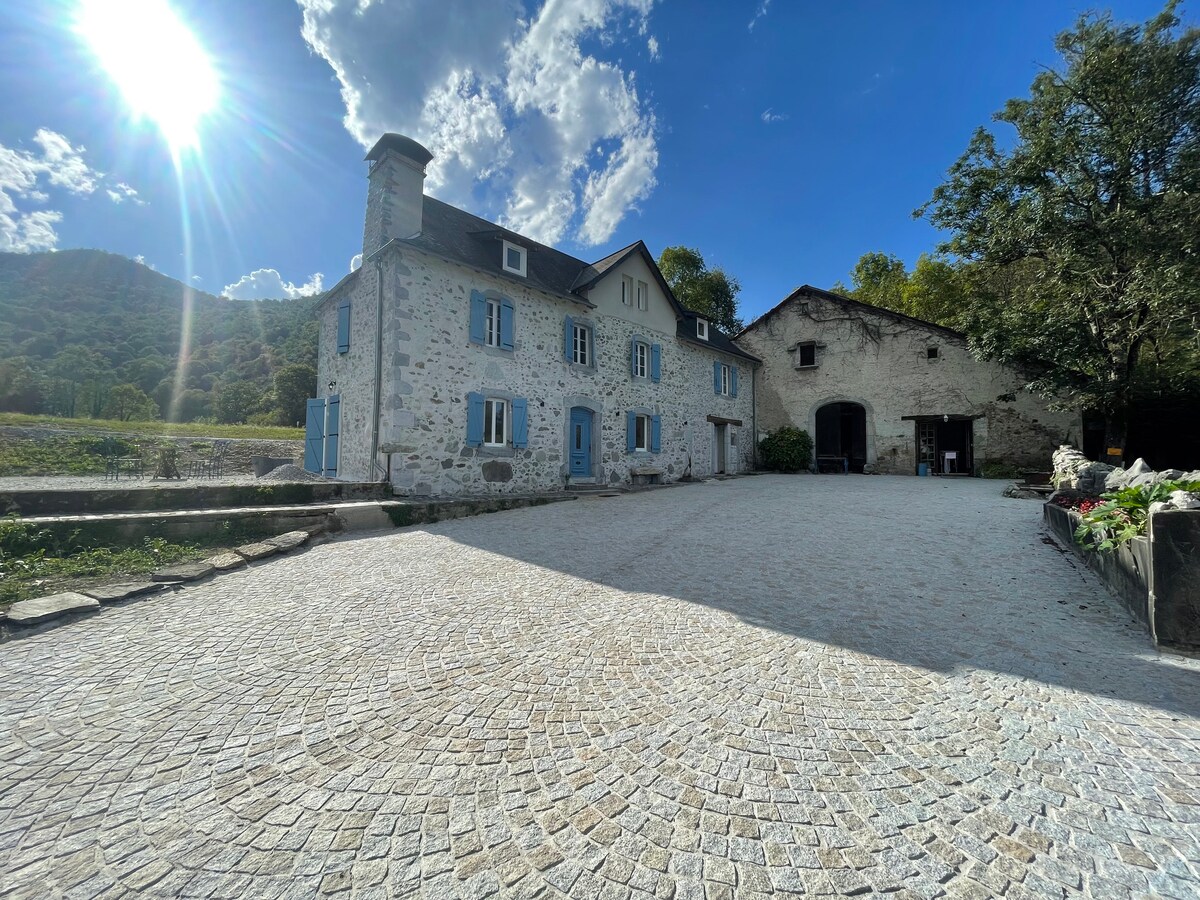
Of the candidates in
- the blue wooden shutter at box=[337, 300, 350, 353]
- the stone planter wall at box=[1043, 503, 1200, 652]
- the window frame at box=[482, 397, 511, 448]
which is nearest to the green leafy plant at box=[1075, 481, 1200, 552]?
the stone planter wall at box=[1043, 503, 1200, 652]

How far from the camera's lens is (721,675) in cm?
270

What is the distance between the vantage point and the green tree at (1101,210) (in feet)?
37.8

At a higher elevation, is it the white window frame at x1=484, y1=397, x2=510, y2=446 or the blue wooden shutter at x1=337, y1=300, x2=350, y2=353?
the blue wooden shutter at x1=337, y1=300, x2=350, y2=353

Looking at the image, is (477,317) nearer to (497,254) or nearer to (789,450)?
(497,254)

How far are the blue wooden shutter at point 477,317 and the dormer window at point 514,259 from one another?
1466 mm

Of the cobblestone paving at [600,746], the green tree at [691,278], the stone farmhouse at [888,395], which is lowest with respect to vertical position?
the cobblestone paving at [600,746]

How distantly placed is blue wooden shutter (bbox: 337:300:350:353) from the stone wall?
17 centimetres

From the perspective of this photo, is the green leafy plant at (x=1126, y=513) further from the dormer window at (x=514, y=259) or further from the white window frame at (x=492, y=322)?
the dormer window at (x=514, y=259)

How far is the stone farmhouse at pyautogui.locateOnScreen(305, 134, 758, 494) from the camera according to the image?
386 inches

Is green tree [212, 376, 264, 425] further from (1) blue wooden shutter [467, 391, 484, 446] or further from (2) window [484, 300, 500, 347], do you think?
(1) blue wooden shutter [467, 391, 484, 446]

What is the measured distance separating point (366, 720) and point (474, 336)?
9474mm

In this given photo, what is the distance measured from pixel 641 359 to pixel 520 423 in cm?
557

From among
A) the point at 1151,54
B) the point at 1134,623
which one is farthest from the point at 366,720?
the point at 1151,54

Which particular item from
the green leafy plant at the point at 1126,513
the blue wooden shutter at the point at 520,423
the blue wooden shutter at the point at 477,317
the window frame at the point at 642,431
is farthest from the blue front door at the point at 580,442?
the green leafy plant at the point at 1126,513
